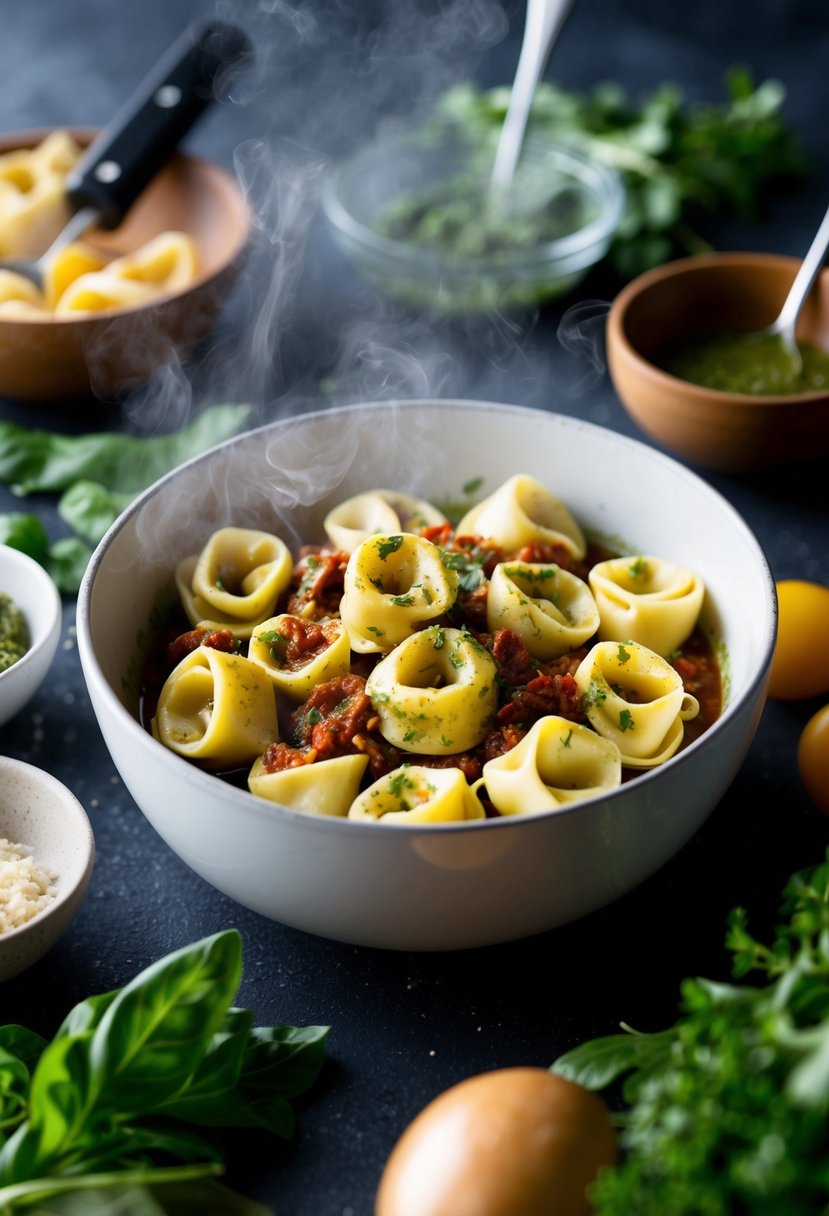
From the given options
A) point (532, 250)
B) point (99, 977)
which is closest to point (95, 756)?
point (99, 977)

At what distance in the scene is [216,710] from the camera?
10.2 feet

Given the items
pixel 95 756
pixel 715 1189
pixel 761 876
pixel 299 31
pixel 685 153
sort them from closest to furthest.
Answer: pixel 715 1189 < pixel 761 876 < pixel 95 756 < pixel 685 153 < pixel 299 31

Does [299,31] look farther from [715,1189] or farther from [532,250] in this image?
[715,1189]

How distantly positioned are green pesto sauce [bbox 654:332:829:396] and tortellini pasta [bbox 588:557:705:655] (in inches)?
54.2

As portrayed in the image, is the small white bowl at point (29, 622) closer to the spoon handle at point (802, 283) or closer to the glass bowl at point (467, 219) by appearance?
the glass bowl at point (467, 219)

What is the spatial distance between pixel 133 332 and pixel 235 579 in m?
1.50

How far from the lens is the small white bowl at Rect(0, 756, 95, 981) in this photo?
2.79 metres

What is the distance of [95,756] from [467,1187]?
73.8 inches

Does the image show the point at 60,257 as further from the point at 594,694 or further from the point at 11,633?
the point at 594,694

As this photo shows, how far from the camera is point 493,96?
255 inches

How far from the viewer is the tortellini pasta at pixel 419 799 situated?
2.82 metres

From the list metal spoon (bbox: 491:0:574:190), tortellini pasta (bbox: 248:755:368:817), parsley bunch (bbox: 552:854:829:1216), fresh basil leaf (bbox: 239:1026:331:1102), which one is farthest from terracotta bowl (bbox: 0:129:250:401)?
parsley bunch (bbox: 552:854:829:1216)

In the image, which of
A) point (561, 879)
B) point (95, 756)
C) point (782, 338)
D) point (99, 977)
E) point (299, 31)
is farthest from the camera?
point (299, 31)

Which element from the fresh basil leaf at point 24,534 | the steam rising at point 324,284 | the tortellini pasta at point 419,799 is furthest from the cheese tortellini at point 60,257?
the tortellini pasta at point 419,799
